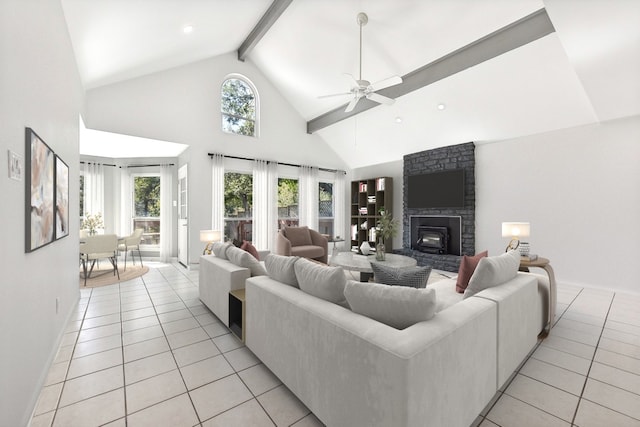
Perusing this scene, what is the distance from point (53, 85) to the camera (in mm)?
2398

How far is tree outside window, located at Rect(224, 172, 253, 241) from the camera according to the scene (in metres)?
6.38

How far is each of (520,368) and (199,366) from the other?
252cm

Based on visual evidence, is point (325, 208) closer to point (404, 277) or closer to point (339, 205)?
point (339, 205)

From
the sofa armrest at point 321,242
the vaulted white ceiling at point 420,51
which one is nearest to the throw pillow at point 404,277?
the vaulted white ceiling at point 420,51

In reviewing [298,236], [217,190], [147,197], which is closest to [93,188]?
[147,197]

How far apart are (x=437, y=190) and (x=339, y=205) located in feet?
9.44

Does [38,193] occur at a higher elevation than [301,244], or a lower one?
higher

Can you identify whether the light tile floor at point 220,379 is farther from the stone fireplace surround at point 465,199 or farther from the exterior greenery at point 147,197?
the exterior greenery at point 147,197

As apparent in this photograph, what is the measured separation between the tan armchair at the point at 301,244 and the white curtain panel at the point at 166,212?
112 inches

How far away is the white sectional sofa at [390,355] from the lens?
1.20 metres

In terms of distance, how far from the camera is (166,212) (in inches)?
271

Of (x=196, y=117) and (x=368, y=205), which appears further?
(x=368, y=205)

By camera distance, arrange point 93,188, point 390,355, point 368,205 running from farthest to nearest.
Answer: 1. point 368,205
2. point 93,188
3. point 390,355

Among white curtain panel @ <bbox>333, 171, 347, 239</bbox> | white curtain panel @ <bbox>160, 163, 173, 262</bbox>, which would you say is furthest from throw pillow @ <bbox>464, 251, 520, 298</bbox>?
white curtain panel @ <bbox>160, 163, 173, 262</bbox>
